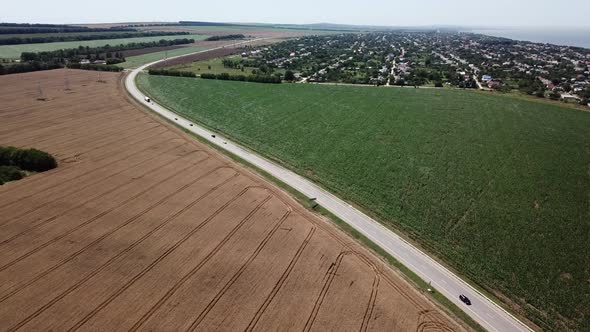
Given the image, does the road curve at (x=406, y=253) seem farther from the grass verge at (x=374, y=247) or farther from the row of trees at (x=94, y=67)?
the row of trees at (x=94, y=67)

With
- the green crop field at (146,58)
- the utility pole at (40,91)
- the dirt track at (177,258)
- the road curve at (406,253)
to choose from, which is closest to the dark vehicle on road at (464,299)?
the road curve at (406,253)

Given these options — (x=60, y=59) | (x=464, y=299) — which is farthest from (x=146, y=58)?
(x=464, y=299)

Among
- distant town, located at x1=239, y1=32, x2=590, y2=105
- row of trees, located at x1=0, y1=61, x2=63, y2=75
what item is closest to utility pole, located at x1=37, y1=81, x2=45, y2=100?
row of trees, located at x1=0, y1=61, x2=63, y2=75

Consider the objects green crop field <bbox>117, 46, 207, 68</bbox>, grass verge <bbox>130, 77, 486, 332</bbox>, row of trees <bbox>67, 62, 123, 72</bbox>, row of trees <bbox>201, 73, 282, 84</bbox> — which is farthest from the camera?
green crop field <bbox>117, 46, 207, 68</bbox>

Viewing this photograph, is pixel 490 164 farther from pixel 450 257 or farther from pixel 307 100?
pixel 307 100

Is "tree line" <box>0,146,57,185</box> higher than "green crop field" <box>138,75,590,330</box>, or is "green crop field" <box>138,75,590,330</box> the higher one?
"tree line" <box>0,146,57,185</box>

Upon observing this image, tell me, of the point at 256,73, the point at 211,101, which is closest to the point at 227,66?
the point at 256,73

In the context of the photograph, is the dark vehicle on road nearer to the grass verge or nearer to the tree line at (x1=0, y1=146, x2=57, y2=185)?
the grass verge

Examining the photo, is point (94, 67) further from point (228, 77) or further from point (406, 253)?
point (406, 253)
